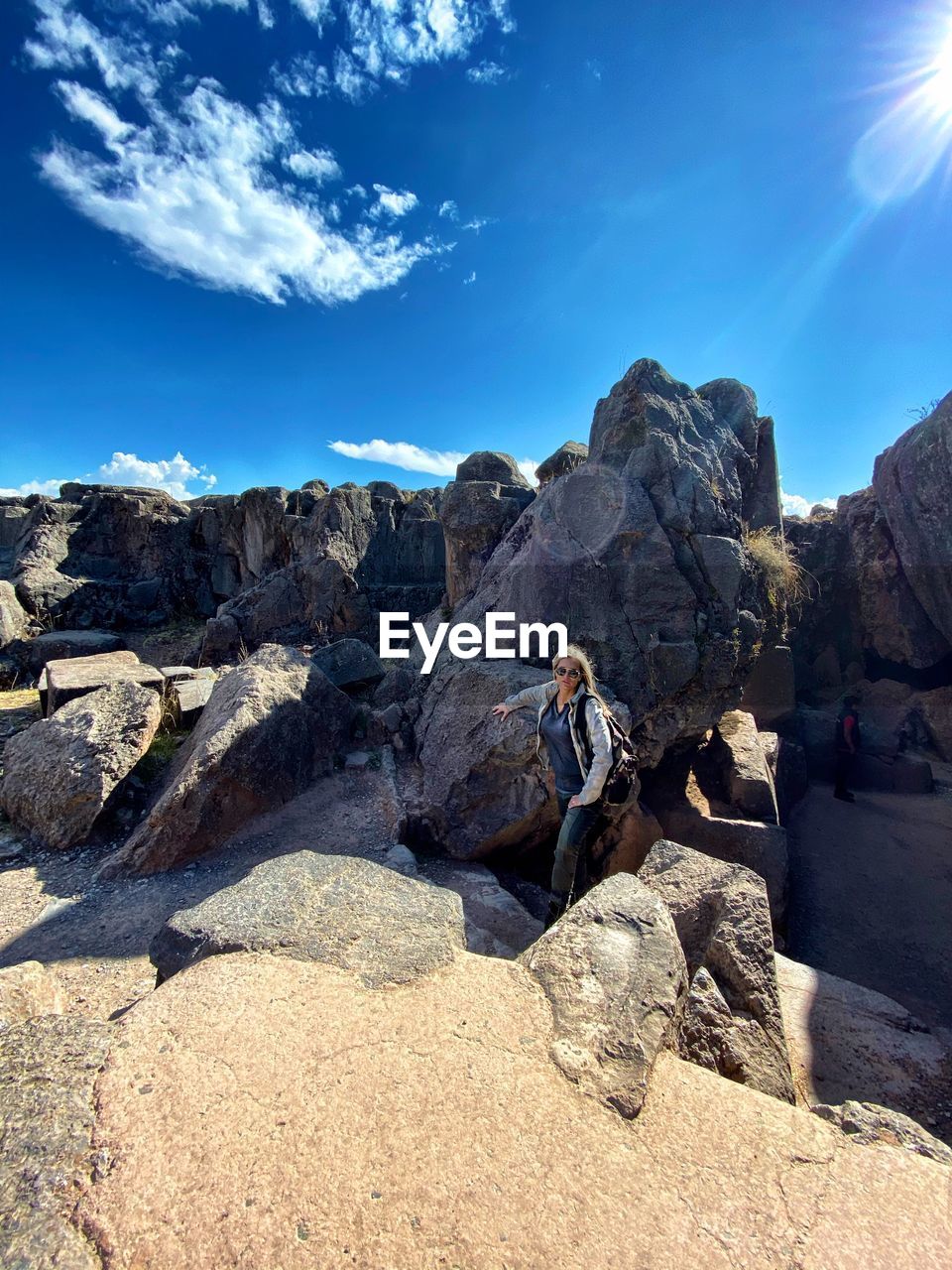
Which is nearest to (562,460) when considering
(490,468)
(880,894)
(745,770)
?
(490,468)

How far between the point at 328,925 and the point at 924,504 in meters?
13.2

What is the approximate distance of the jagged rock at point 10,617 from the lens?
9700 mm

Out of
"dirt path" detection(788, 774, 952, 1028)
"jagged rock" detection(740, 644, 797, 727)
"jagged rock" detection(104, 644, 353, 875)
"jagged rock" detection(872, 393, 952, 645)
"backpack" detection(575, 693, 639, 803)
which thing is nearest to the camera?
"backpack" detection(575, 693, 639, 803)

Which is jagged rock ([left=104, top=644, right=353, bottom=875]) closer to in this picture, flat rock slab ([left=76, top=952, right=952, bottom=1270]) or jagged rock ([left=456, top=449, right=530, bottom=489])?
flat rock slab ([left=76, top=952, right=952, bottom=1270])

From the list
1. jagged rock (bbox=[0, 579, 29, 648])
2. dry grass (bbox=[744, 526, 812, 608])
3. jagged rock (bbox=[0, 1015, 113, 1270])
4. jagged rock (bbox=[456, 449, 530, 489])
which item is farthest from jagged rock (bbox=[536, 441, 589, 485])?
jagged rock (bbox=[0, 579, 29, 648])

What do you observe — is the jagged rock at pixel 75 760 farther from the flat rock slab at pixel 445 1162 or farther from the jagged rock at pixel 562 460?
the jagged rock at pixel 562 460

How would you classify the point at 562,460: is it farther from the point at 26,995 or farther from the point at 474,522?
the point at 26,995

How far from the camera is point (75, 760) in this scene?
4.87 meters

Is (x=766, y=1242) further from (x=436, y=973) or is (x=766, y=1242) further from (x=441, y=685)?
(x=441, y=685)

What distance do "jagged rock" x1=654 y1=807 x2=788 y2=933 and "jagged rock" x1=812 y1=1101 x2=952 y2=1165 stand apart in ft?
15.9

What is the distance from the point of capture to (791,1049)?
3232mm

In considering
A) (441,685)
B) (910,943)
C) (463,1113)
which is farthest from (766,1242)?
(910,943)

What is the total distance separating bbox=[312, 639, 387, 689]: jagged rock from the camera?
24.7ft

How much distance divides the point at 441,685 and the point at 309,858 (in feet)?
10.1
